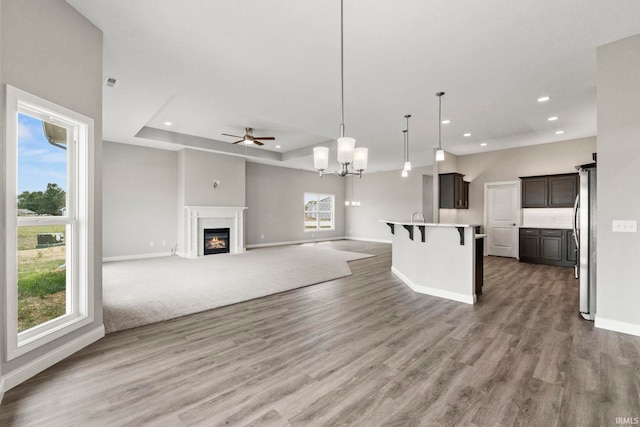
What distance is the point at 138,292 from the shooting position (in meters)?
4.18

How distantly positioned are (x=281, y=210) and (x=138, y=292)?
256 inches

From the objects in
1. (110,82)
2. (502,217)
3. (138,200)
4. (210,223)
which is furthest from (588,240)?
(138,200)

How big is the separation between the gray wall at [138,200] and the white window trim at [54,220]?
16.3 ft

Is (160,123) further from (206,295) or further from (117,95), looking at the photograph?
(206,295)

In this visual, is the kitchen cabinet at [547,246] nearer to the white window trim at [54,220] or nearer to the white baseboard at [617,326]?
the white baseboard at [617,326]

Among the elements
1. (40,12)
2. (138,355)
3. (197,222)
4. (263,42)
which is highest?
(263,42)

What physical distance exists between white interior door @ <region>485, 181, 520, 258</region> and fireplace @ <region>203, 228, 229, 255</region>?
7423 millimetres

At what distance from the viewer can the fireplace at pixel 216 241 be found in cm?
782

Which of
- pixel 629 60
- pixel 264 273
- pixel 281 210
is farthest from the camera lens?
pixel 281 210

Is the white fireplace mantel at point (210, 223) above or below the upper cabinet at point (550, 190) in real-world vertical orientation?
below

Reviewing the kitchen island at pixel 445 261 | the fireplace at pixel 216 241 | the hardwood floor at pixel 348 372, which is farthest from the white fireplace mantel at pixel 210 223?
the kitchen island at pixel 445 261

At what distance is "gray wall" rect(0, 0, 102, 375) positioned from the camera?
6.42ft

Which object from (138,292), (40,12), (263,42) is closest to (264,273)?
(138,292)

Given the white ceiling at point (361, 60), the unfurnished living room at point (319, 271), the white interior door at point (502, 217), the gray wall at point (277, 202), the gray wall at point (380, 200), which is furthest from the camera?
the gray wall at point (380, 200)
